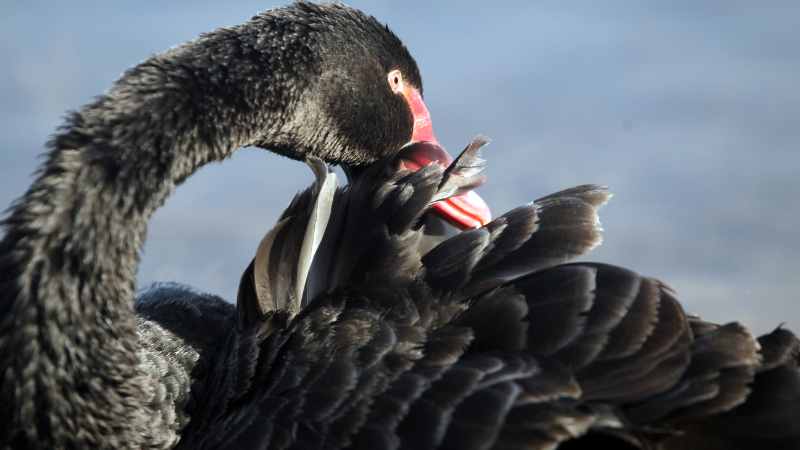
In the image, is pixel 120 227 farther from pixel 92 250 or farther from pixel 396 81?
pixel 396 81

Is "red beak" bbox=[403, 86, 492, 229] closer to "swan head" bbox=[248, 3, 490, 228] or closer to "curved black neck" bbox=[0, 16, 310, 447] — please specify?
"swan head" bbox=[248, 3, 490, 228]

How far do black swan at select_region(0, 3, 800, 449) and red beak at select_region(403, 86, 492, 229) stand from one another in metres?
0.08

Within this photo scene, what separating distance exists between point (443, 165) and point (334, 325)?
1239mm

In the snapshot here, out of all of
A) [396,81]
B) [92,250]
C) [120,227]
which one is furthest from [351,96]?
[92,250]

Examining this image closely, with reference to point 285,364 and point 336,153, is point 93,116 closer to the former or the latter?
point 285,364

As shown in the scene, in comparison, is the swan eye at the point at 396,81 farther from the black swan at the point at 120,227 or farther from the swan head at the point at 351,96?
the black swan at the point at 120,227

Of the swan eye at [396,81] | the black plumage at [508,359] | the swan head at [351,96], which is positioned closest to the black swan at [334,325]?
the black plumage at [508,359]

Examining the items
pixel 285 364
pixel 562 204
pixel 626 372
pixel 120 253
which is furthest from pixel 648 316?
pixel 120 253

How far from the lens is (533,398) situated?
259cm

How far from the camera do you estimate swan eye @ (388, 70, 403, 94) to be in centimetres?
455

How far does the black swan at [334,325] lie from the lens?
264 cm

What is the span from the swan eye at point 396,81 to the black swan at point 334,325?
91 centimetres

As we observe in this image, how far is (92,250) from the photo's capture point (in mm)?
2938

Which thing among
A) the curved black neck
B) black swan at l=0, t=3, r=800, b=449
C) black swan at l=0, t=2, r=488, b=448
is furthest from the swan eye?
the curved black neck
